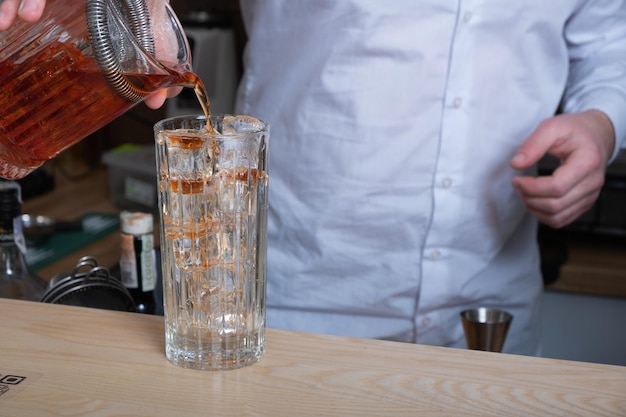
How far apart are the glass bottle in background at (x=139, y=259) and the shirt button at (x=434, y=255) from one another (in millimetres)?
405

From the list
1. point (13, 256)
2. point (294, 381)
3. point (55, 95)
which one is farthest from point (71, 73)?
point (13, 256)

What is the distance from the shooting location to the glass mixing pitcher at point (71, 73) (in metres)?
0.65

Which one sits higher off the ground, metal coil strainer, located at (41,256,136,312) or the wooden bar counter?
the wooden bar counter

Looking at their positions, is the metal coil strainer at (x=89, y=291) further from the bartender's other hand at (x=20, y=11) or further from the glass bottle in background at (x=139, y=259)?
the bartender's other hand at (x=20, y=11)

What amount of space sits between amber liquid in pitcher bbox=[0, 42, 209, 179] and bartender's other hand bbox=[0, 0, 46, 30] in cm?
3

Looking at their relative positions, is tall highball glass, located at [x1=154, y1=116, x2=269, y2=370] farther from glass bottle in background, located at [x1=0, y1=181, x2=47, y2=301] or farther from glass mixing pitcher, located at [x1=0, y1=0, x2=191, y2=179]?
glass bottle in background, located at [x1=0, y1=181, x2=47, y2=301]

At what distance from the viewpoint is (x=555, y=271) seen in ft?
5.54

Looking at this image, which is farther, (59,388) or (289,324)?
(289,324)

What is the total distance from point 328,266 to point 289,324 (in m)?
0.11

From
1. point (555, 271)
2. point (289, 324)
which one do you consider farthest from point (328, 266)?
point (555, 271)

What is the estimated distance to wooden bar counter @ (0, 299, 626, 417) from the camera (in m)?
0.63

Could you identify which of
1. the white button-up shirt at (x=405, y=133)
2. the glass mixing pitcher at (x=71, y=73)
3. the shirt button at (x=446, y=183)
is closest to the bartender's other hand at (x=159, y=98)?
the glass mixing pitcher at (x=71, y=73)

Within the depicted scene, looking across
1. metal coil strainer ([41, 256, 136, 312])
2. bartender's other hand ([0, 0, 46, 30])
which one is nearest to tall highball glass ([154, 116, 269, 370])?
bartender's other hand ([0, 0, 46, 30])

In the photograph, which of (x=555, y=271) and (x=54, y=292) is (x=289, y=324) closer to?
(x=54, y=292)
